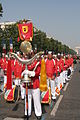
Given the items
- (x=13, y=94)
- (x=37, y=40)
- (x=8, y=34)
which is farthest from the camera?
(x=37, y=40)

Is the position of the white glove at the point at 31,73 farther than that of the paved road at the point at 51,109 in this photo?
No

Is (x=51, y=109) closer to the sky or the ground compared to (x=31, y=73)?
closer to the ground

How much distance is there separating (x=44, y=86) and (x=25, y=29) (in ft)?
14.8

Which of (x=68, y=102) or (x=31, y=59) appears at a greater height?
(x=31, y=59)

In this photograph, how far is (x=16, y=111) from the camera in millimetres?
8156

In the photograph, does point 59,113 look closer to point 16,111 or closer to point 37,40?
point 16,111

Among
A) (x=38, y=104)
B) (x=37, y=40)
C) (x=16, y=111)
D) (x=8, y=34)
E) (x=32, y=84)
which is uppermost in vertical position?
(x=32, y=84)

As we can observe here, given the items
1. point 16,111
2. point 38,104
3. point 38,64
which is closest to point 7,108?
point 16,111

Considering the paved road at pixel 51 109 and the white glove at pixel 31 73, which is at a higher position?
the white glove at pixel 31 73

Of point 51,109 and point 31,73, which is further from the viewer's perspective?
point 51,109

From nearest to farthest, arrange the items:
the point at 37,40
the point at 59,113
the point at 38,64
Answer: the point at 38,64, the point at 59,113, the point at 37,40

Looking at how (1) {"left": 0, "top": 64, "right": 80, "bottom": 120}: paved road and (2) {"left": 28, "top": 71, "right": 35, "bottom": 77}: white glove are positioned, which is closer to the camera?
(2) {"left": 28, "top": 71, "right": 35, "bottom": 77}: white glove

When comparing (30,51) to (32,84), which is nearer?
(30,51)

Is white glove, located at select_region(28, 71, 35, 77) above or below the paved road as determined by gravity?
above
